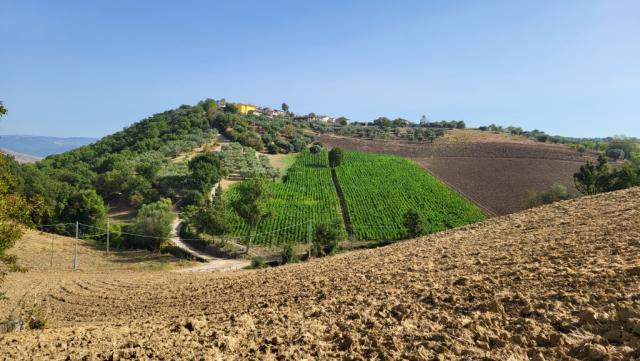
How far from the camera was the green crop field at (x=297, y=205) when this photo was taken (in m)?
48.0

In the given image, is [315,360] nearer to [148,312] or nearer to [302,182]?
[148,312]

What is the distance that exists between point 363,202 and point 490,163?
32.8m

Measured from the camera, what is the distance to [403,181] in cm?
6994

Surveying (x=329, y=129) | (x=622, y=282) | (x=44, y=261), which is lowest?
(x=44, y=261)

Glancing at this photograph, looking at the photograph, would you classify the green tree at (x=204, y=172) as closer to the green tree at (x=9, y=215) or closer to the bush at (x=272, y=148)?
the bush at (x=272, y=148)

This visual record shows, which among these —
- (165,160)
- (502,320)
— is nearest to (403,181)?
(165,160)

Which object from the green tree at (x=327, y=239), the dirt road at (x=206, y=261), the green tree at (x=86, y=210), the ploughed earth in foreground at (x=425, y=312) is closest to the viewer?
the ploughed earth in foreground at (x=425, y=312)

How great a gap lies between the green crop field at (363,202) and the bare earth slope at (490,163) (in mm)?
4001

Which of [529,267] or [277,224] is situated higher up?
[529,267]

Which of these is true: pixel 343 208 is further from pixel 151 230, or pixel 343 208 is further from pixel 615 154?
pixel 615 154

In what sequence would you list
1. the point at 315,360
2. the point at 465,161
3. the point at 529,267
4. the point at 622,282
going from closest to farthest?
1. the point at 315,360
2. the point at 622,282
3. the point at 529,267
4. the point at 465,161

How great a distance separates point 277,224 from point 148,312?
36.6 meters

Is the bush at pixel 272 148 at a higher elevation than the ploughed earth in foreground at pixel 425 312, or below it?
higher

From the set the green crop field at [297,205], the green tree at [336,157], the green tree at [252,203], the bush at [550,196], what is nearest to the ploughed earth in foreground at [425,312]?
the green tree at [252,203]
